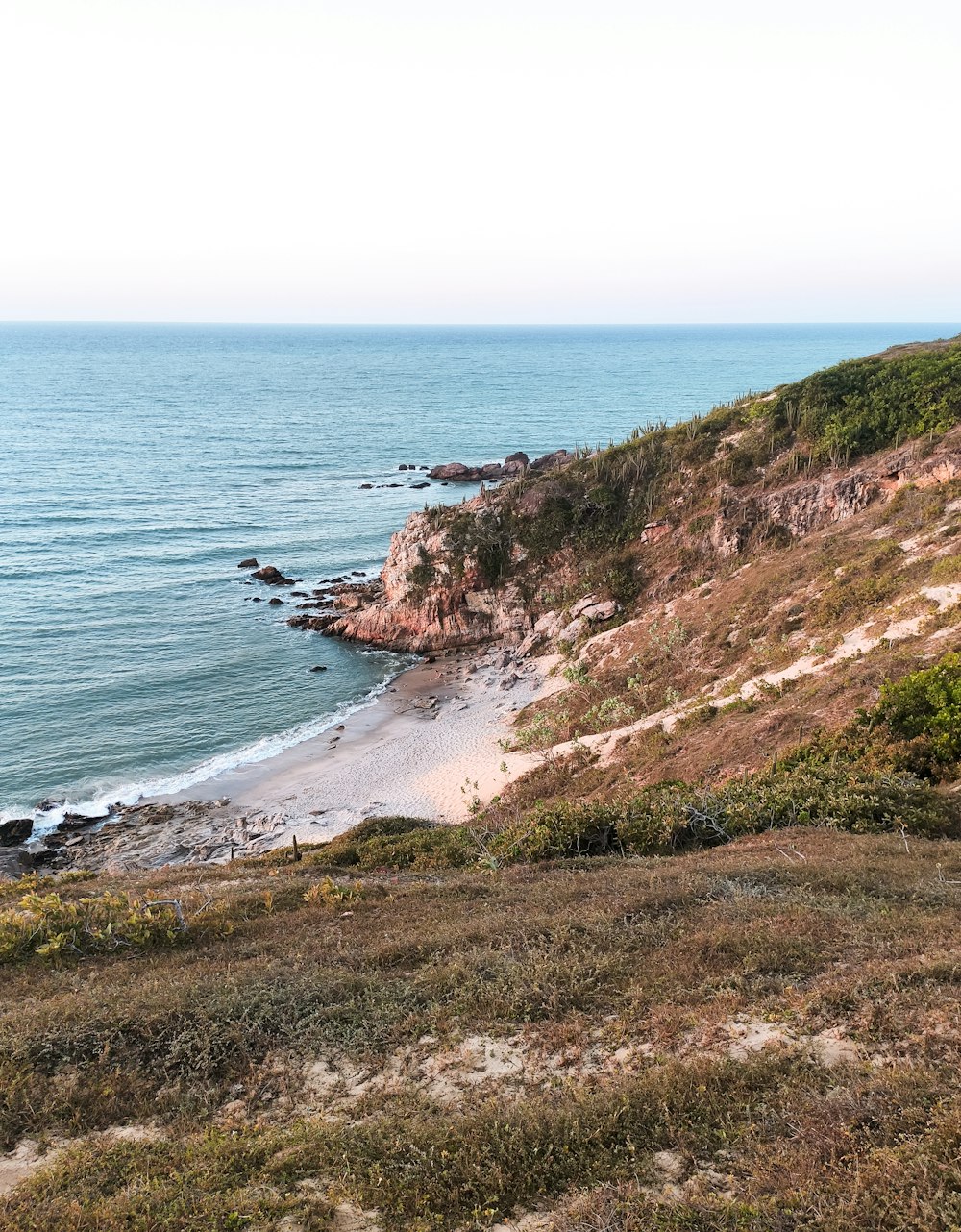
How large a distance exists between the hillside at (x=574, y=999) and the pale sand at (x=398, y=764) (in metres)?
4.50

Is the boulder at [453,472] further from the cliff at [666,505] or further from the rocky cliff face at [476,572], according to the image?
the cliff at [666,505]

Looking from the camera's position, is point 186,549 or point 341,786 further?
point 186,549

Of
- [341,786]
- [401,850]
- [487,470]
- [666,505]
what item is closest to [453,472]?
[487,470]

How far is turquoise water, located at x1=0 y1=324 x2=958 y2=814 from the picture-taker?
36688 millimetres

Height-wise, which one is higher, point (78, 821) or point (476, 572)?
point (476, 572)

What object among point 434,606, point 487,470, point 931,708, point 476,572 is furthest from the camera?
point 487,470

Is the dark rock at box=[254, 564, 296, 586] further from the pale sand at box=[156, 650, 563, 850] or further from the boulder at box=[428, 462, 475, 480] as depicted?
the boulder at box=[428, 462, 475, 480]

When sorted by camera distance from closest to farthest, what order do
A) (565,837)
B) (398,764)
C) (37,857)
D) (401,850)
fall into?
1. (565,837)
2. (401,850)
3. (37,857)
4. (398,764)

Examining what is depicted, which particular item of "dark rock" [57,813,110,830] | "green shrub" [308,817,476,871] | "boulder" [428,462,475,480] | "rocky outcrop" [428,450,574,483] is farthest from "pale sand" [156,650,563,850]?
"boulder" [428,462,475,480]

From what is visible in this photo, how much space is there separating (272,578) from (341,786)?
1078 inches

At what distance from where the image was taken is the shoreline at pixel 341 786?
2844 centimetres

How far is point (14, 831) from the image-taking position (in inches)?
1151

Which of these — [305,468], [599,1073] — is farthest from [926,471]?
[305,468]

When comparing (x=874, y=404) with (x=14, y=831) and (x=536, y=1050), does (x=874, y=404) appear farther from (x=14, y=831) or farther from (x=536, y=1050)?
(x=14, y=831)
